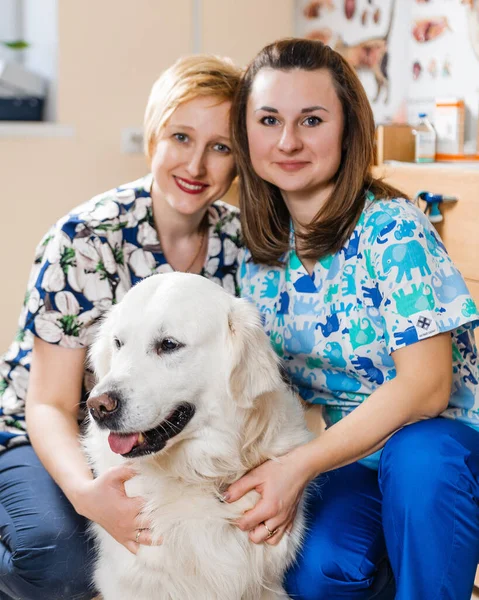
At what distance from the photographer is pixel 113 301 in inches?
65.9

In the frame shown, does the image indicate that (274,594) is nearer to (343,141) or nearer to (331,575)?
(331,575)

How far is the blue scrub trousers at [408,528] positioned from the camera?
132cm

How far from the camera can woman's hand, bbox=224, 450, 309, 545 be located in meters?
1.36

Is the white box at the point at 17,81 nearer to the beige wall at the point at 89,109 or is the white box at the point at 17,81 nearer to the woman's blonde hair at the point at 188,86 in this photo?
the beige wall at the point at 89,109

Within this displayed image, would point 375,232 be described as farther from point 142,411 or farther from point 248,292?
point 142,411

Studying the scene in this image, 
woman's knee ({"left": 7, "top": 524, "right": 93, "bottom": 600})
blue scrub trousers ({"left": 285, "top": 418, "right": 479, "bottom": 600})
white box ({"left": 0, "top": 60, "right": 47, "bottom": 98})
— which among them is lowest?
woman's knee ({"left": 7, "top": 524, "right": 93, "bottom": 600})

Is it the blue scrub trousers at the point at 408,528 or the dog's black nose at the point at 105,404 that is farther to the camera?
the blue scrub trousers at the point at 408,528

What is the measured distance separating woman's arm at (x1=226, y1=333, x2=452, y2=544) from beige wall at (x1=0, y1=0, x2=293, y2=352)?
1786 mm

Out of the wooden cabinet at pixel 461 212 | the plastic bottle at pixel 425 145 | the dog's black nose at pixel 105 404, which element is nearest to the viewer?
the dog's black nose at pixel 105 404

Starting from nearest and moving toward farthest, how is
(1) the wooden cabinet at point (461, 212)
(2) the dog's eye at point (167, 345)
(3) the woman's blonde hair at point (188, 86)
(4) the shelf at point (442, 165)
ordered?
(2) the dog's eye at point (167, 345), (3) the woman's blonde hair at point (188, 86), (1) the wooden cabinet at point (461, 212), (4) the shelf at point (442, 165)

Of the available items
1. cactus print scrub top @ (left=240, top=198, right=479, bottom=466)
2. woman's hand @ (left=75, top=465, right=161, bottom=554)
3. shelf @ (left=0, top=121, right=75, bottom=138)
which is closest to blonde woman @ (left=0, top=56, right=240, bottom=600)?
woman's hand @ (left=75, top=465, right=161, bottom=554)

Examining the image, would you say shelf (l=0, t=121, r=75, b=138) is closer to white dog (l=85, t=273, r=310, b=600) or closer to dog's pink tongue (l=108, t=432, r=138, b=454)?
white dog (l=85, t=273, r=310, b=600)

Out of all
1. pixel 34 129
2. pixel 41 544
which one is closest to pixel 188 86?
pixel 41 544

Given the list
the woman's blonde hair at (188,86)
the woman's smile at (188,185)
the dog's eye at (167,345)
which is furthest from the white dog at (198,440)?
the woman's blonde hair at (188,86)
